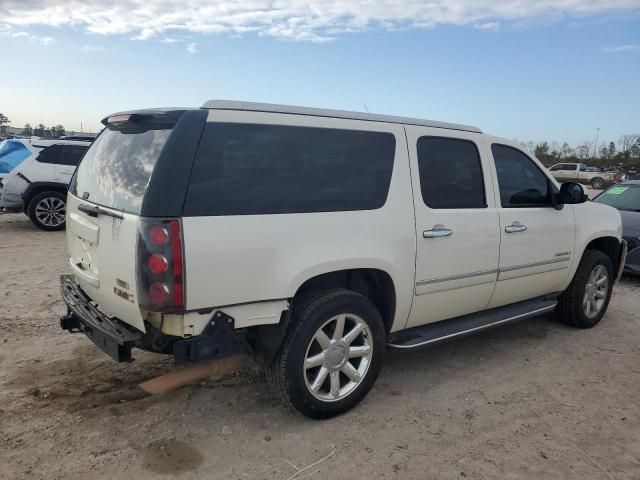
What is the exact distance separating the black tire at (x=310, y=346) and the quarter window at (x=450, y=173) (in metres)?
0.95

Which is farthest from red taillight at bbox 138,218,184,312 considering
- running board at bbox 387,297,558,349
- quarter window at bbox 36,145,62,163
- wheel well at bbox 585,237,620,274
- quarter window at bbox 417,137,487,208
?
quarter window at bbox 36,145,62,163

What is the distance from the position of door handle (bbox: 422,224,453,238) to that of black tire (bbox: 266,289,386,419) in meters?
0.66

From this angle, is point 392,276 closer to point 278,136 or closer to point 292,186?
point 292,186

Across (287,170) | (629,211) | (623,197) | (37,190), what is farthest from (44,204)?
(623,197)

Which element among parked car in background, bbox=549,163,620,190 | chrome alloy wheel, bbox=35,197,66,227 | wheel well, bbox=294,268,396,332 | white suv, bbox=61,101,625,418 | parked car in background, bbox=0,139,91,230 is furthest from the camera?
parked car in background, bbox=549,163,620,190

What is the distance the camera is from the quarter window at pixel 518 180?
4.30 m

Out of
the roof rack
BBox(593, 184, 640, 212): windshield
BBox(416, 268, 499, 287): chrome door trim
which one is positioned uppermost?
the roof rack

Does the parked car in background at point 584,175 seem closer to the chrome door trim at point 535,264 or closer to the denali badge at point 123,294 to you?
the chrome door trim at point 535,264

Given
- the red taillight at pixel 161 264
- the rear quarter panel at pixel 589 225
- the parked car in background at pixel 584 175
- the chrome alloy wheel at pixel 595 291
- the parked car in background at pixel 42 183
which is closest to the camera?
the red taillight at pixel 161 264

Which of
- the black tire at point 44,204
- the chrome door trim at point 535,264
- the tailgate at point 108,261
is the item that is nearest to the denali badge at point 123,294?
the tailgate at point 108,261

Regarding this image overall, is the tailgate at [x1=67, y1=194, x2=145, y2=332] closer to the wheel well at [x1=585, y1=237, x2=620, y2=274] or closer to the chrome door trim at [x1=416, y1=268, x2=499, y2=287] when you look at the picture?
the chrome door trim at [x1=416, y1=268, x2=499, y2=287]

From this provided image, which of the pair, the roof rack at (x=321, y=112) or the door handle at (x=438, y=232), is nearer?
the roof rack at (x=321, y=112)

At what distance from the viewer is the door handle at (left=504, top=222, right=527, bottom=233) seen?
13.7ft

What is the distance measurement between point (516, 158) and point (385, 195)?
1.74m
